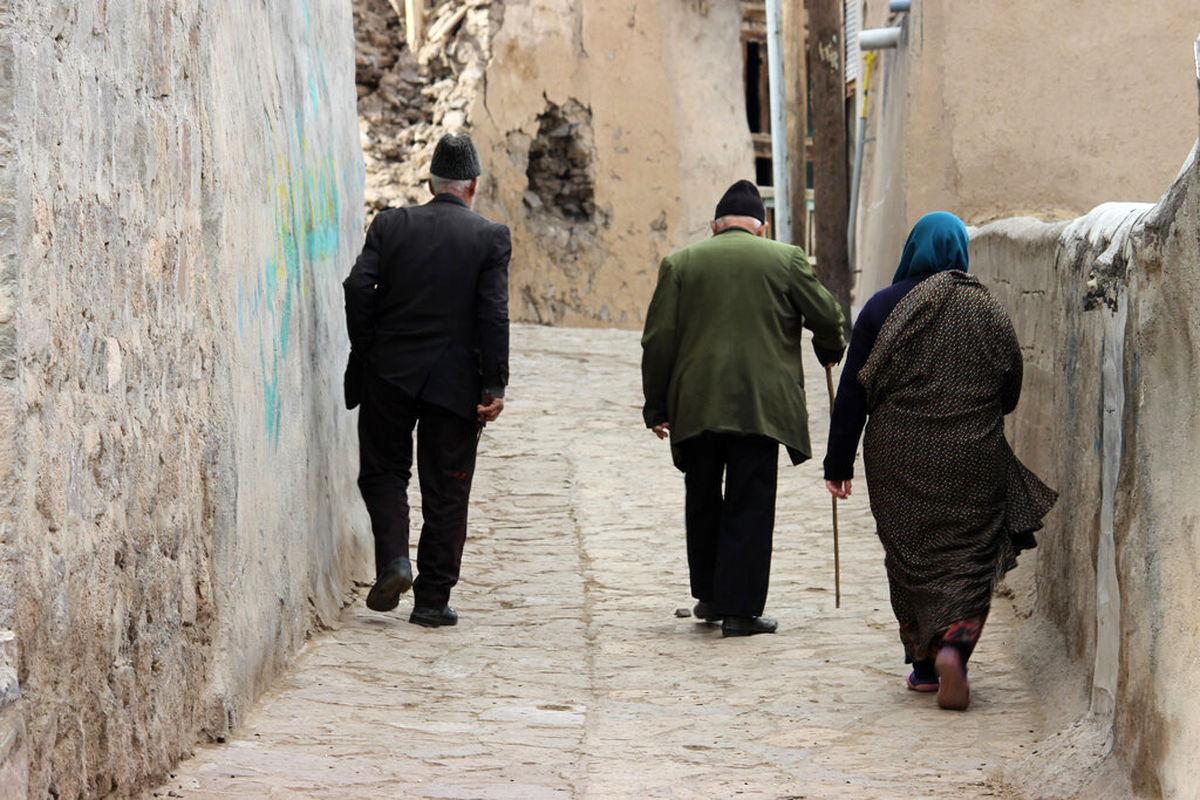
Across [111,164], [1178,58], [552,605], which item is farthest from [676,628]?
[1178,58]

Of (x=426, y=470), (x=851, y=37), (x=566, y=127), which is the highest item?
(x=851, y=37)

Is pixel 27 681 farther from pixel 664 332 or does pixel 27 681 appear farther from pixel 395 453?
pixel 664 332

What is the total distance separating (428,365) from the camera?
216 inches

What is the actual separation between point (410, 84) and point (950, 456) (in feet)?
39.2

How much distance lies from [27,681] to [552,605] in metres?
3.55

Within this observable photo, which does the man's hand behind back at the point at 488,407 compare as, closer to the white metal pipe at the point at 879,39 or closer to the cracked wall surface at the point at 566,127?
the white metal pipe at the point at 879,39

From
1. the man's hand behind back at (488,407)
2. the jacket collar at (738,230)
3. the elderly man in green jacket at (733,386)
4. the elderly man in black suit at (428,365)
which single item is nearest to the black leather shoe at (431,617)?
the elderly man in black suit at (428,365)

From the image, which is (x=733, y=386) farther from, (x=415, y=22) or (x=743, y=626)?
(x=415, y=22)

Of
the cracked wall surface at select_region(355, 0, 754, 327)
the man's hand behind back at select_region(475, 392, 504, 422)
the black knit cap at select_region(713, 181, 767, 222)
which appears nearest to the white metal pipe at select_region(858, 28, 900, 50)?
the black knit cap at select_region(713, 181, 767, 222)

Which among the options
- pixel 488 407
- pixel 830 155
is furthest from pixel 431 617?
pixel 830 155

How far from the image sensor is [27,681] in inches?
105

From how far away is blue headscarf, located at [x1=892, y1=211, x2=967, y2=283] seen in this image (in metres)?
4.66

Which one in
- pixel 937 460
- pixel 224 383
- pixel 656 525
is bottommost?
pixel 656 525

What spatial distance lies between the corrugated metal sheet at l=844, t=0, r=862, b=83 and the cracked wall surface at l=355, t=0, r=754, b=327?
3.14m
